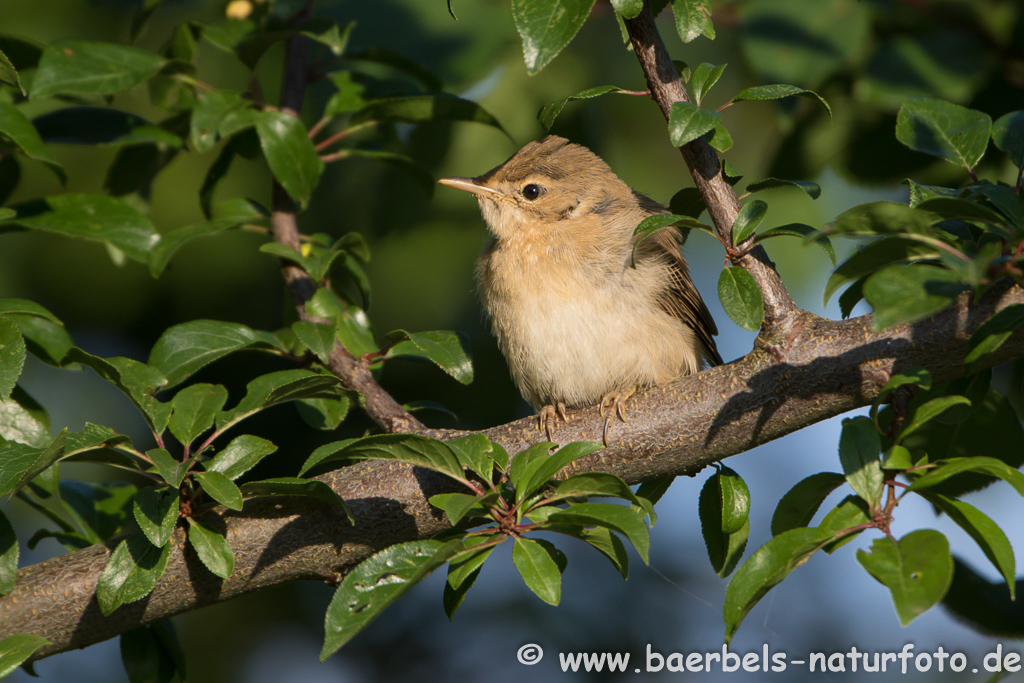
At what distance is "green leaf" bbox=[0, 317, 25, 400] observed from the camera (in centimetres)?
213

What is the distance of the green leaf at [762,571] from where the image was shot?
175cm

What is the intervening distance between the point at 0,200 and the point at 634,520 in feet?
8.81

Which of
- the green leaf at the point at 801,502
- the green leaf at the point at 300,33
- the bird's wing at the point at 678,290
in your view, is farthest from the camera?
the bird's wing at the point at 678,290

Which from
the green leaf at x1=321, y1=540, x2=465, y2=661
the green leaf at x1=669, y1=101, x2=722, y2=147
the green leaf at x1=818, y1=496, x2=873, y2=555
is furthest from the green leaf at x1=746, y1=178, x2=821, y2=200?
the green leaf at x1=321, y1=540, x2=465, y2=661

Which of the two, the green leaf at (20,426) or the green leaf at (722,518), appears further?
the green leaf at (20,426)

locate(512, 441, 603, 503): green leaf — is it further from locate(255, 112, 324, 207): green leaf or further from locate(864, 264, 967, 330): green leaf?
locate(255, 112, 324, 207): green leaf

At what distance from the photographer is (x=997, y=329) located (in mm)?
1781

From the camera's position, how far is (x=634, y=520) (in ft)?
5.88

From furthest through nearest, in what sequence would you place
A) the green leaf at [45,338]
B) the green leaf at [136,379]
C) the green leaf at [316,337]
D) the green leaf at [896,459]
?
1. the green leaf at [316,337]
2. the green leaf at [45,338]
3. the green leaf at [136,379]
4. the green leaf at [896,459]

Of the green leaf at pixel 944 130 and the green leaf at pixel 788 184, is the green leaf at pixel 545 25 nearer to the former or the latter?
the green leaf at pixel 788 184

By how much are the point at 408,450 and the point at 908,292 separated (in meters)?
1.11

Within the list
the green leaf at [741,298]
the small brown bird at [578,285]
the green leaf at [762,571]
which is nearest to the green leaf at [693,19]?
the green leaf at [741,298]

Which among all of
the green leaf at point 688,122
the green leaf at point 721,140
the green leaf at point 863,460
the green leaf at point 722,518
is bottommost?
the green leaf at point 722,518

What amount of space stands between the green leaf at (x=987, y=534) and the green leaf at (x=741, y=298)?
55cm
